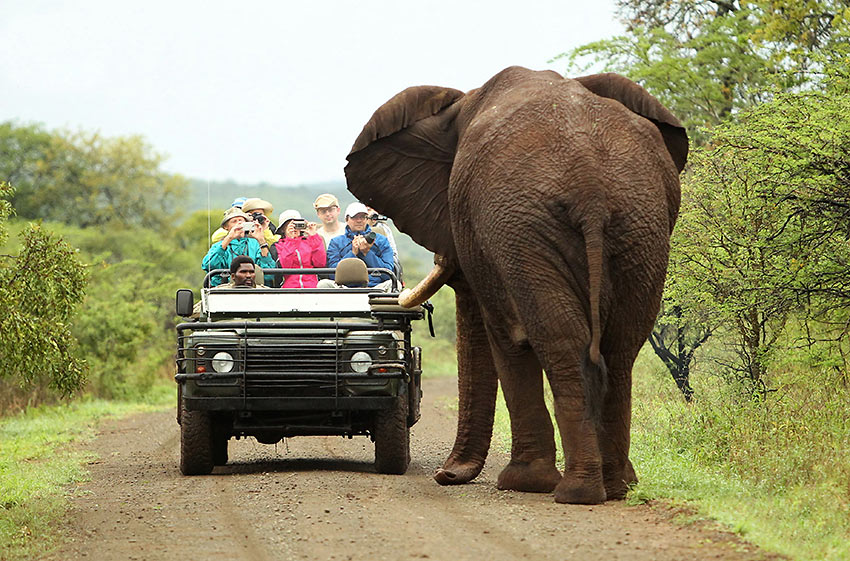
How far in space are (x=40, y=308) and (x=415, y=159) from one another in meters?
5.62

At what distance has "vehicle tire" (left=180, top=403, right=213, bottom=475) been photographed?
36.4 feet

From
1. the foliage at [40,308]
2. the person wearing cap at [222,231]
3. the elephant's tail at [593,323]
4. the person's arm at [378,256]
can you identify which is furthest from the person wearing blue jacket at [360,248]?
the elephant's tail at [593,323]

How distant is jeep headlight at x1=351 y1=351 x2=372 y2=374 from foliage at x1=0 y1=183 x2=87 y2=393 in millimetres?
3634

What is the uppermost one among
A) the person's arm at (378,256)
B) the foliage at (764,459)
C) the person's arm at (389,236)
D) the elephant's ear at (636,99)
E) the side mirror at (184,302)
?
the elephant's ear at (636,99)

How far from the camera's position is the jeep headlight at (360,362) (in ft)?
36.0

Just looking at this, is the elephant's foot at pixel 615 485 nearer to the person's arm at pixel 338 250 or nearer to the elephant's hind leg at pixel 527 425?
the elephant's hind leg at pixel 527 425

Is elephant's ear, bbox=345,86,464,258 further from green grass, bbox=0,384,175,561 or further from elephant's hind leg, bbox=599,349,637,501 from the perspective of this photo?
green grass, bbox=0,384,175,561

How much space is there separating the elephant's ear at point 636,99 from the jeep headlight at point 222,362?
3826 mm

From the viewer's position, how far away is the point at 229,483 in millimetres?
10406

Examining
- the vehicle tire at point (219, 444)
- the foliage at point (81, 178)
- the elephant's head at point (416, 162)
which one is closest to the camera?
the elephant's head at point (416, 162)

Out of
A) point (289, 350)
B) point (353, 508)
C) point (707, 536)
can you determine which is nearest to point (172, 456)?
point (289, 350)

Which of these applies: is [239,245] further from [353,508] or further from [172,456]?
[353,508]

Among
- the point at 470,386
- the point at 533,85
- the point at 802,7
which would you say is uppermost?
the point at 802,7

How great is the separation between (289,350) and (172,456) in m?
3.34
